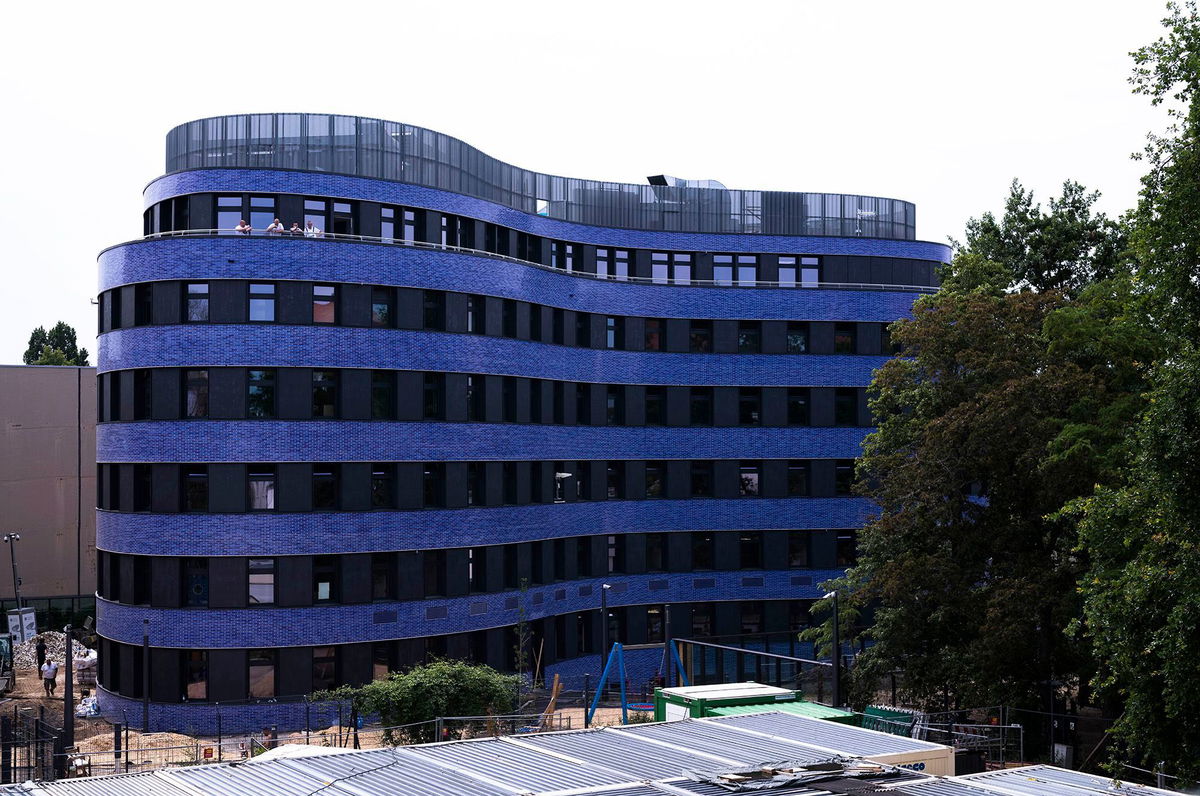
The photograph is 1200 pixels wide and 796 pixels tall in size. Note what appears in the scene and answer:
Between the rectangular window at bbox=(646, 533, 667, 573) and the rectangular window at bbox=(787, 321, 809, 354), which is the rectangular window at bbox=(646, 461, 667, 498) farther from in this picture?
the rectangular window at bbox=(787, 321, 809, 354)

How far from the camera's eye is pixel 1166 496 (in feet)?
83.7

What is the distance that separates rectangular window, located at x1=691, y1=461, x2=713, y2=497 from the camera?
2343 inches

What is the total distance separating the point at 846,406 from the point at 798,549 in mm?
6908

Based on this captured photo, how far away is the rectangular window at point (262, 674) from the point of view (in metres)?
43.2

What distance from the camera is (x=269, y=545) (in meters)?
43.8

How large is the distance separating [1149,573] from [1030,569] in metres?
12.2

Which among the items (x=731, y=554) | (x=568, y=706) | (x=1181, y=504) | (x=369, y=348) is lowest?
(x=568, y=706)

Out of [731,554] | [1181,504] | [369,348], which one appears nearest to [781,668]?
[731,554]

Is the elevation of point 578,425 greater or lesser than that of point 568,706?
greater

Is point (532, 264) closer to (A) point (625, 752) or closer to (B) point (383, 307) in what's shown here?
(B) point (383, 307)

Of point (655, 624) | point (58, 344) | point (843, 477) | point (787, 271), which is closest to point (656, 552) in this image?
point (655, 624)

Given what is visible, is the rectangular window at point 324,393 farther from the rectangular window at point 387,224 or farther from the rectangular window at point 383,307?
the rectangular window at point 387,224

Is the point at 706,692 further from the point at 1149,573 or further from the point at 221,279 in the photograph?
the point at 221,279

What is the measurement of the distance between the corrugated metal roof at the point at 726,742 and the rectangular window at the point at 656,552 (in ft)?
115
